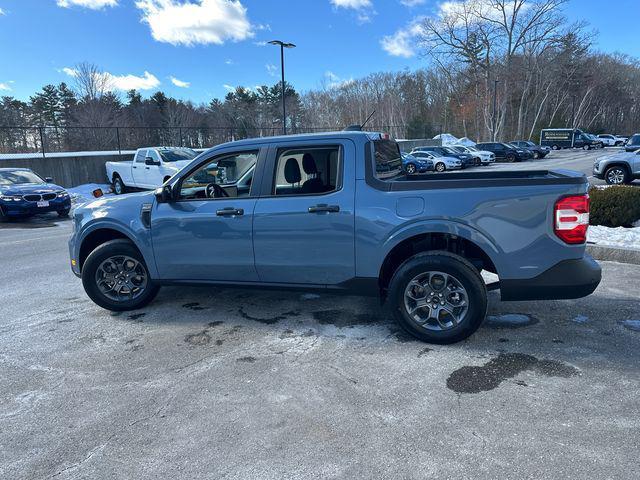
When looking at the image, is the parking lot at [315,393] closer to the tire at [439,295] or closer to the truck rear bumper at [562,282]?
the tire at [439,295]

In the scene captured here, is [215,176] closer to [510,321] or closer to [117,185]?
[510,321]

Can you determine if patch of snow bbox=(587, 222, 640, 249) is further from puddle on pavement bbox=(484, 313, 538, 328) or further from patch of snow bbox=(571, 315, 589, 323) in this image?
puddle on pavement bbox=(484, 313, 538, 328)

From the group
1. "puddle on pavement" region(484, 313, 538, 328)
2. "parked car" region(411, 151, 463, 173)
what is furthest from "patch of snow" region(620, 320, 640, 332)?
"parked car" region(411, 151, 463, 173)

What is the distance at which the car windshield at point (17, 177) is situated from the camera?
13.8 meters

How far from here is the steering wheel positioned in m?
4.58

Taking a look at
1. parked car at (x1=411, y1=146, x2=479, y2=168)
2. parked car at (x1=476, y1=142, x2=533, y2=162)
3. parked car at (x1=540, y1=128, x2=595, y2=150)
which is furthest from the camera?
parked car at (x1=540, y1=128, x2=595, y2=150)

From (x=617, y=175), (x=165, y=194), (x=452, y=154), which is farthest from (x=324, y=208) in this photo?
(x=452, y=154)

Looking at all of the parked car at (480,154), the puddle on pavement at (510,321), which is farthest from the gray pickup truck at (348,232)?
the parked car at (480,154)

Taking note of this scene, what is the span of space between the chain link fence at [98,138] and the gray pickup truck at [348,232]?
2060 cm

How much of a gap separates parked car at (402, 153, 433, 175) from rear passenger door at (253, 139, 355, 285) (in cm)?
2371

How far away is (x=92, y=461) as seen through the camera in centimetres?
254

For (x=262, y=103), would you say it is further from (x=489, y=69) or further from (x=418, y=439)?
(x=418, y=439)

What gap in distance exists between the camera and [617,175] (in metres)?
16.2

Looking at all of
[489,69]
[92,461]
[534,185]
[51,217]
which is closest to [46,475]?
[92,461]
